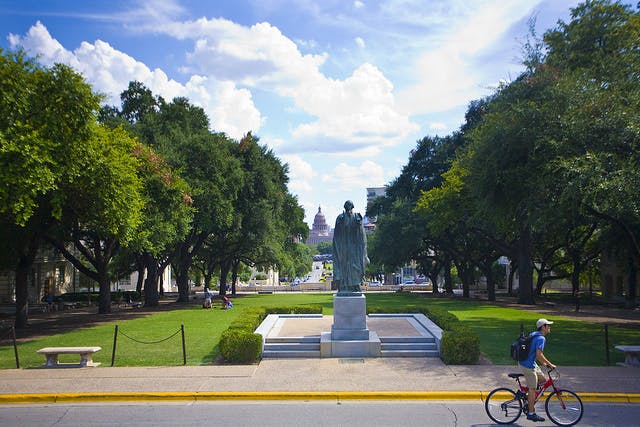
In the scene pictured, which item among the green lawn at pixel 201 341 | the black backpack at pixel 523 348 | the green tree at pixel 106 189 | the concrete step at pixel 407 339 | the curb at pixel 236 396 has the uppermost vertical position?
the green tree at pixel 106 189

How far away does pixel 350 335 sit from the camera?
1625 centimetres

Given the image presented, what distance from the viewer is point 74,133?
63.8ft

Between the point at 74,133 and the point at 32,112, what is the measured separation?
146 cm

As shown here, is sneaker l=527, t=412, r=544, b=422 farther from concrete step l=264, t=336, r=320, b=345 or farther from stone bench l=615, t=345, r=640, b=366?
concrete step l=264, t=336, r=320, b=345

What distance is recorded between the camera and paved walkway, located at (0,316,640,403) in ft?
38.5

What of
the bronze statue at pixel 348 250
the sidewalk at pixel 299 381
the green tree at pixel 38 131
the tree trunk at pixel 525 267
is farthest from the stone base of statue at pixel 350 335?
the tree trunk at pixel 525 267

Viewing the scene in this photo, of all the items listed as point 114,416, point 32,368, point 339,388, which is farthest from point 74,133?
point 339,388

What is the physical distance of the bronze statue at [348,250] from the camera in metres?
17.0

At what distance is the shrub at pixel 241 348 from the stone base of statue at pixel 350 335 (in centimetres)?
199

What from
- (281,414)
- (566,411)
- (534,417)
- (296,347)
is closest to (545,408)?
(566,411)

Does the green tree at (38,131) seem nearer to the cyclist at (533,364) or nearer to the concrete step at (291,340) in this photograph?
the concrete step at (291,340)

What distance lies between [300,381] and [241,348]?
276 centimetres

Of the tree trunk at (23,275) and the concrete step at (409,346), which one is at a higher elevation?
the tree trunk at (23,275)

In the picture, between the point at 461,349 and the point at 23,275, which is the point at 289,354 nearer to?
the point at 461,349
